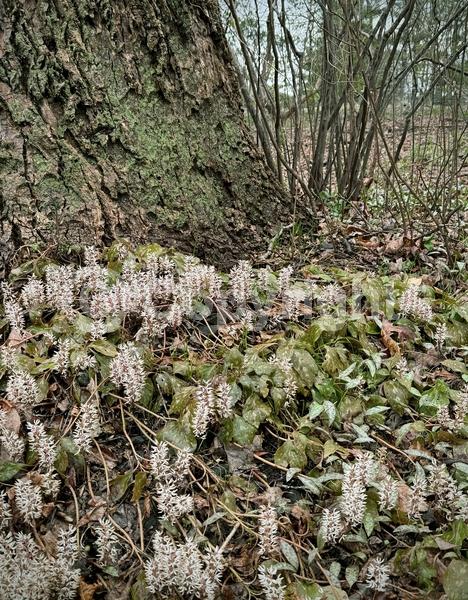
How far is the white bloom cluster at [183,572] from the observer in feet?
4.79

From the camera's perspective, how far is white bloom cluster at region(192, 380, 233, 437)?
185 cm

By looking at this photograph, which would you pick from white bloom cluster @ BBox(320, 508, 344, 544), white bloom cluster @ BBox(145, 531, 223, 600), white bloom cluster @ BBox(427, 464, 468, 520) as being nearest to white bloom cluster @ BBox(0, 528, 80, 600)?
white bloom cluster @ BBox(145, 531, 223, 600)

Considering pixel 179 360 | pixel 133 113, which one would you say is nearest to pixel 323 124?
pixel 133 113

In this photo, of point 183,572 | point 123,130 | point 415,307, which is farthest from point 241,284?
point 183,572

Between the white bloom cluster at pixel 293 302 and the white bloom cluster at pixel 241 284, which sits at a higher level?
the white bloom cluster at pixel 241 284

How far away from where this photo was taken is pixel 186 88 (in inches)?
126

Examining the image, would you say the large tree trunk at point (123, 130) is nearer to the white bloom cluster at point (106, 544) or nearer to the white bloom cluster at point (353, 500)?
the white bloom cluster at point (106, 544)

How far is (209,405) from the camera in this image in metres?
1.88

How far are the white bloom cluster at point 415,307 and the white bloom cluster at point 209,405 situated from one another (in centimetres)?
126

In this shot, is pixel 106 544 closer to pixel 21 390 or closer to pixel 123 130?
pixel 21 390

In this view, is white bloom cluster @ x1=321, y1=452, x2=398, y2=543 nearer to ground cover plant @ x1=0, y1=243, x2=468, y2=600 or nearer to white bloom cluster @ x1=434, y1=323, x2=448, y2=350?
ground cover plant @ x1=0, y1=243, x2=468, y2=600

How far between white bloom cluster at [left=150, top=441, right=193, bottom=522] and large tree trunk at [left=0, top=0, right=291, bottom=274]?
1.51 meters

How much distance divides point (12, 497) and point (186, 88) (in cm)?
260

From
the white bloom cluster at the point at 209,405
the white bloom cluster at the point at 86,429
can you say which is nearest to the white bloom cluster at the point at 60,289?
the white bloom cluster at the point at 86,429
